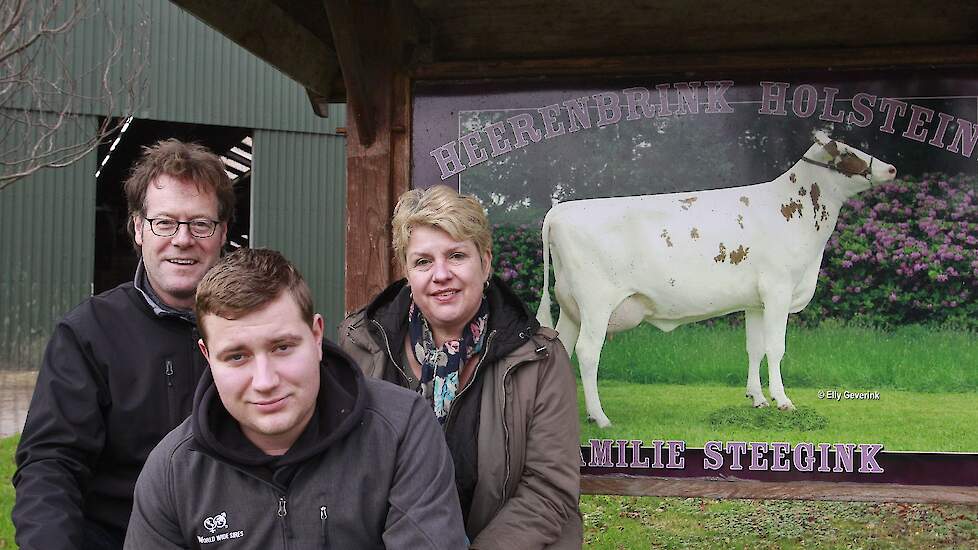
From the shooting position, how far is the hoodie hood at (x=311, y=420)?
1.97 meters

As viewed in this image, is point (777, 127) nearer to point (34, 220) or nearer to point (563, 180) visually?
point (563, 180)

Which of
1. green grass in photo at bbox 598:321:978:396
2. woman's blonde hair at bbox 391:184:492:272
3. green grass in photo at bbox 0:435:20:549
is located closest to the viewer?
woman's blonde hair at bbox 391:184:492:272

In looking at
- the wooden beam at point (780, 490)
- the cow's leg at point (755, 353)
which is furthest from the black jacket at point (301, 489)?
the cow's leg at point (755, 353)

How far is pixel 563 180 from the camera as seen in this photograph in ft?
12.5

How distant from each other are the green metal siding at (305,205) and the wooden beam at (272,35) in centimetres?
1090

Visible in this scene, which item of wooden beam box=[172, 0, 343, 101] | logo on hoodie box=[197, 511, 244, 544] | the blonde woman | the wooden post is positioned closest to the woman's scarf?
the blonde woman

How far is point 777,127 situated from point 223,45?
42.4 feet

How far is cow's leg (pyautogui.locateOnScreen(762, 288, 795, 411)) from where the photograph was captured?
11.9 ft

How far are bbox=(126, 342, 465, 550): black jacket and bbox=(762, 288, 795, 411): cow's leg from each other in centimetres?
205

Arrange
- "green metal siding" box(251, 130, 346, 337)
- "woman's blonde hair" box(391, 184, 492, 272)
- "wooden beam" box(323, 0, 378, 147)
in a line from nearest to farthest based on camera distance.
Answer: "woman's blonde hair" box(391, 184, 492, 272), "wooden beam" box(323, 0, 378, 147), "green metal siding" box(251, 130, 346, 337)

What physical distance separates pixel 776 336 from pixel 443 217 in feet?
6.03

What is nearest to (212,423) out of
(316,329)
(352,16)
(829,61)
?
(316,329)

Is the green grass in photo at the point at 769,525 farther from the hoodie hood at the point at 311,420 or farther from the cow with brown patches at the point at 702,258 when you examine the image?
the hoodie hood at the point at 311,420

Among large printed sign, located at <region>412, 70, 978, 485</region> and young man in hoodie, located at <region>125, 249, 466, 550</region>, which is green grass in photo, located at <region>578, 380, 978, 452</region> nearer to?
large printed sign, located at <region>412, 70, 978, 485</region>
